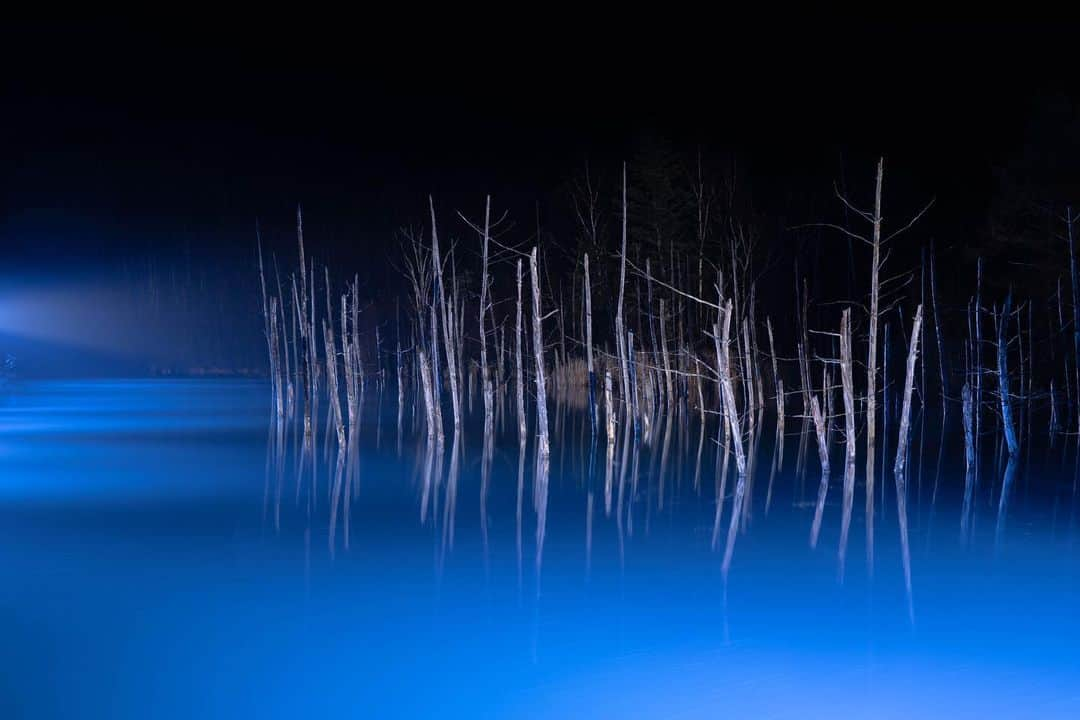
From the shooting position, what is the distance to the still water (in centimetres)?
590

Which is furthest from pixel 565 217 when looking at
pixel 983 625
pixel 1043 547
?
pixel 983 625

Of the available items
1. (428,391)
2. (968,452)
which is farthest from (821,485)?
(428,391)

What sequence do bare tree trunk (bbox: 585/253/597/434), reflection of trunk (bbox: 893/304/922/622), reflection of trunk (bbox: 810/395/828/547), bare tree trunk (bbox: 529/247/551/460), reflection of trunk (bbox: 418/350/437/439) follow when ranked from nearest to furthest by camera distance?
reflection of trunk (bbox: 893/304/922/622), reflection of trunk (bbox: 810/395/828/547), bare tree trunk (bbox: 529/247/551/460), bare tree trunk (bbox: 585/253/597/434), reflection of trunk (bbox: 418/350/437/439)

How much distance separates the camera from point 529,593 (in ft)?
26.7

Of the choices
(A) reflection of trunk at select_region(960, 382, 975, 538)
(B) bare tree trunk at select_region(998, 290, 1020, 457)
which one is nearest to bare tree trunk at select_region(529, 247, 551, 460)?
(A) reflection of trunk at select_region(960, 382, 975, 538)

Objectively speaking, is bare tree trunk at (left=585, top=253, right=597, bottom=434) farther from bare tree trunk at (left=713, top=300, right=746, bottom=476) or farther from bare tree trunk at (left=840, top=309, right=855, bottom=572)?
bare tree trunk at (left=840, top=309, right=855, bottom=572)

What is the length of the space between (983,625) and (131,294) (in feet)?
199

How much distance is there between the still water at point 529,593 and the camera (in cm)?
590

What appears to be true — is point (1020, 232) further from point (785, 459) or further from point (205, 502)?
point (205, 502)

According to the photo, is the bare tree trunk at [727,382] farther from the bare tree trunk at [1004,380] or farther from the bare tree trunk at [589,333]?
the bare tree trunk at [1004,380]

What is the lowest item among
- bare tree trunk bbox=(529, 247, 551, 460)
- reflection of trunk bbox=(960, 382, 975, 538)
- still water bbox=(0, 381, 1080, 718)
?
still water bbox=(0, 381, 1080, 718)

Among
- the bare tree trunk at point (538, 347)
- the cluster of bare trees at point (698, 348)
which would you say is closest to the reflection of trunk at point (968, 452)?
the cluster of bare trees at point (698, 348)

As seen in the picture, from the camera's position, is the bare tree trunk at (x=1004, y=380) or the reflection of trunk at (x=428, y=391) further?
the reflection of trunk at (x=428, y=391)

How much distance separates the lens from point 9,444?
19.1 metres
